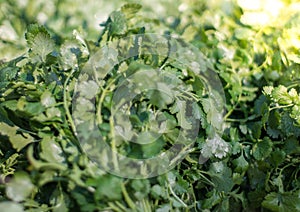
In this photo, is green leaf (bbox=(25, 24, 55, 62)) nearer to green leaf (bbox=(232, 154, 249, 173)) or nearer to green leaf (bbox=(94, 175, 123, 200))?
green leaf (bbox=(94, 175, 123, 200))

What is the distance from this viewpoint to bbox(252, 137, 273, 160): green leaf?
861 mm

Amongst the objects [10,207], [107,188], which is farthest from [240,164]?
[10,207]

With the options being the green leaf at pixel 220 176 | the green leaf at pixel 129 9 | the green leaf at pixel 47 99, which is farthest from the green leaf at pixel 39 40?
the green leaf at pixel 220 176

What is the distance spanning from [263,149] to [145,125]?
0.27 m

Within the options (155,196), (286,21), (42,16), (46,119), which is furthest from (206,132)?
(42,16)

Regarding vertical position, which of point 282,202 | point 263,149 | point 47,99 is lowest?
point 282,202

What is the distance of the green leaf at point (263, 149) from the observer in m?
0.86

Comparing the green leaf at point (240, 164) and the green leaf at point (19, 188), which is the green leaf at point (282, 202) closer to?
the green leaf at point (240, 164)

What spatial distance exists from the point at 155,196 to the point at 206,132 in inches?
6.5

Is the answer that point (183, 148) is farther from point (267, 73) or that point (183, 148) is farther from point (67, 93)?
point (267, 73)

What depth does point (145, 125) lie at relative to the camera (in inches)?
28.6

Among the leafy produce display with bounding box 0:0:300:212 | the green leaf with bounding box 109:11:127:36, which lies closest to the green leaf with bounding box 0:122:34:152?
the leafy produce display with bounding box 0:0:300:212

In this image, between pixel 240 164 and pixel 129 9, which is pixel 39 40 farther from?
pixel 240 164

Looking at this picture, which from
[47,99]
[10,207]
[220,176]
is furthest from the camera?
[220,176]
